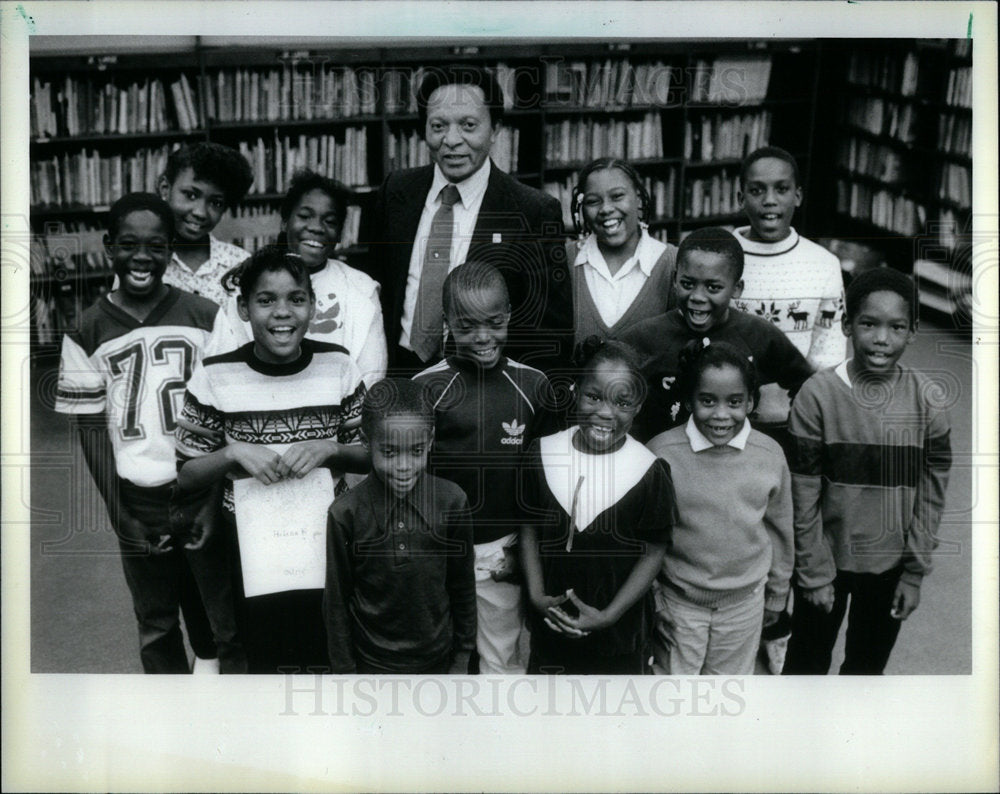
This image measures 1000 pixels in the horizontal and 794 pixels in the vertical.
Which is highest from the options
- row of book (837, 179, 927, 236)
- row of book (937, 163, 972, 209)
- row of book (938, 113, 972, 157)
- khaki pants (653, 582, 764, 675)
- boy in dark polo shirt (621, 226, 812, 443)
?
row of book (938, 113, 972, 157)

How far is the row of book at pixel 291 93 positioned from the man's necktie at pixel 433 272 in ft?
1.09

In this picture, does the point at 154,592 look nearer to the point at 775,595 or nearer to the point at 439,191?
the point at 439,191

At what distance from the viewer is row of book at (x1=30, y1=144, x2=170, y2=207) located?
9.55 feet

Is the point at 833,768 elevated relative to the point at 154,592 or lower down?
lower down

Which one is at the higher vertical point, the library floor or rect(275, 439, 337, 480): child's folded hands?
Answer: rect(275, 439, 337, 480): child's folded hands

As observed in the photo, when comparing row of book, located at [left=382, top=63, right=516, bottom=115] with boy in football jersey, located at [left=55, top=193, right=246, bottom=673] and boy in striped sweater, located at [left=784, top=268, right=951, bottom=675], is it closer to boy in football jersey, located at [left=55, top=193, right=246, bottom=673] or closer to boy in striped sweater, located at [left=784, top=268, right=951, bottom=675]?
boy in football jersey, located at [left=55, top=193, right=246, bottom=673]

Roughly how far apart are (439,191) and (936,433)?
1.49m

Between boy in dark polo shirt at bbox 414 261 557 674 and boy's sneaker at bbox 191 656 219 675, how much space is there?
29.7 inches

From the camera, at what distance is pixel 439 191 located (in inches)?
112

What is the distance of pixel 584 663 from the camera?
2.81 metres

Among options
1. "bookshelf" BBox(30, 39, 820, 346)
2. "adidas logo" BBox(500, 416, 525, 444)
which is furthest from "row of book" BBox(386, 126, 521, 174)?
"adidas logo" BBox(500, 416, 525, 444)

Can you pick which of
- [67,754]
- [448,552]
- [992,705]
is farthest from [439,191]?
[992,705]

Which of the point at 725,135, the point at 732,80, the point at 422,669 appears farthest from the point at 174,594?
the point at 732,80

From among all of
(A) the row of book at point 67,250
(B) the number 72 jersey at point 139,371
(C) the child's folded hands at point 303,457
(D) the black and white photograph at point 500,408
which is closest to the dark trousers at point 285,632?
(D) the black and white photograph at point 500,408
